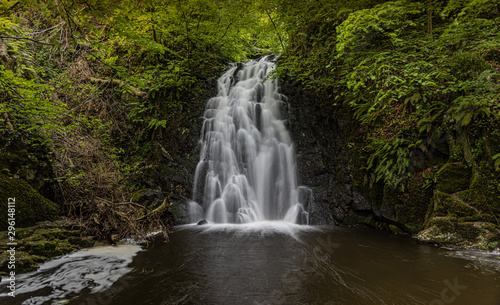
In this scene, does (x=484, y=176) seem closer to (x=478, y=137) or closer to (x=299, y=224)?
(x=478, y=137)

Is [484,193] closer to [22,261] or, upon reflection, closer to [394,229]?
[394,229]

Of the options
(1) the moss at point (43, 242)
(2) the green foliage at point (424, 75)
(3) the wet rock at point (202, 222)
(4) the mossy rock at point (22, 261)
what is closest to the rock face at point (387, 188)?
(2) the green foliage at point (424, 75)

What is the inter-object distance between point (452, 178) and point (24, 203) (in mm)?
9224

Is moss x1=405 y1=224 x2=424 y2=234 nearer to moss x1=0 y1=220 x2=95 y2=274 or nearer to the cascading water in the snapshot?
the cascading water

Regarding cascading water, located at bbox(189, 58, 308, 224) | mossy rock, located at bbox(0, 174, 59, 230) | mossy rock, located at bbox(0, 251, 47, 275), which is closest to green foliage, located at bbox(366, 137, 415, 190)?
cascading water, located at bbox(189, 58, 308, 224)

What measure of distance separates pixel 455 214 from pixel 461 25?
4029mm

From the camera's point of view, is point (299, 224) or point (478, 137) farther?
point (299, 224)

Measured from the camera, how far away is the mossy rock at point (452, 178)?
214 inches

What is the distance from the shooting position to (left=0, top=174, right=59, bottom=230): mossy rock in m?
4.41

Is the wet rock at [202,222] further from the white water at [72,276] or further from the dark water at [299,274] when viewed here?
the white water at [72,276]

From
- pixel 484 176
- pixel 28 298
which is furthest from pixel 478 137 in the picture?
pixel 28 298

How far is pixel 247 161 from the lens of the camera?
8.99 meters

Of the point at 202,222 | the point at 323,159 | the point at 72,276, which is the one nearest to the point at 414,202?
the point at 323,159

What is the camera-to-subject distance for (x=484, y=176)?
5.16 metres
